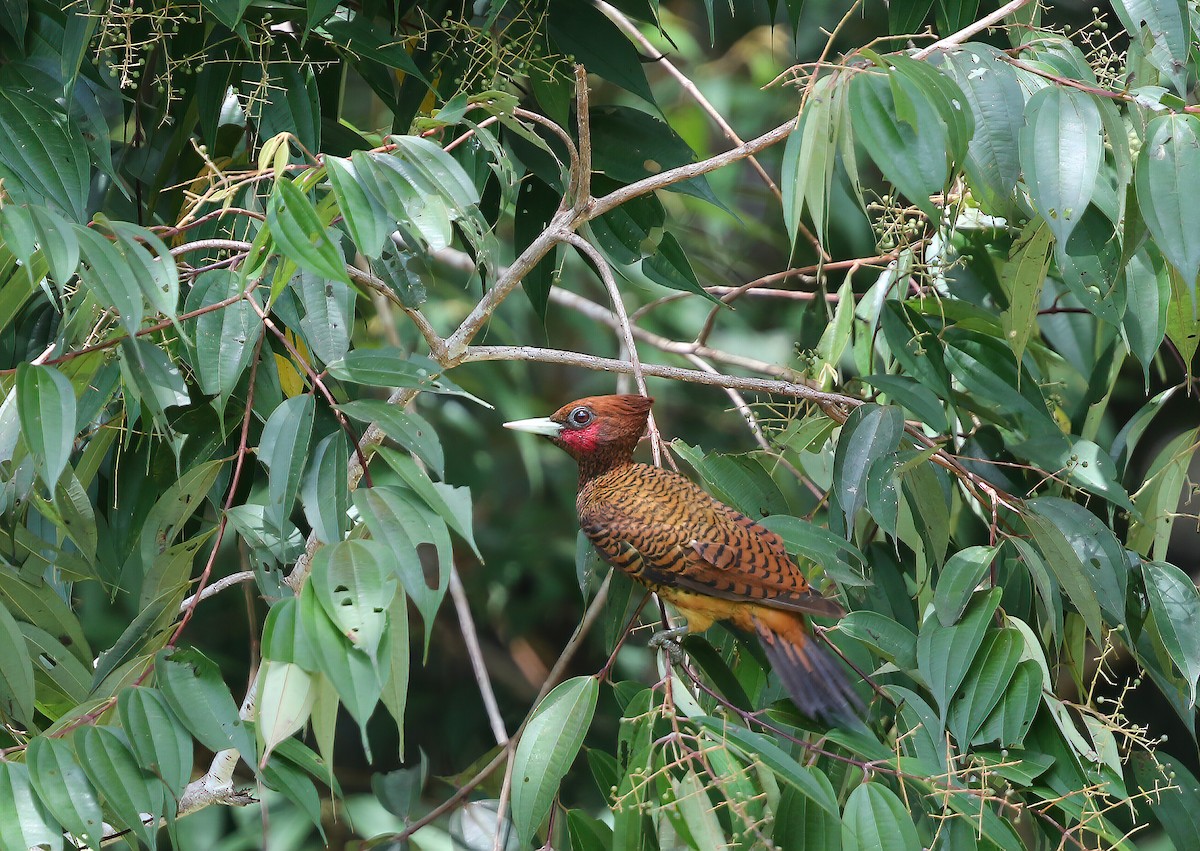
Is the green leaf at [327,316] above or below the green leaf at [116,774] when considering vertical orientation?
above

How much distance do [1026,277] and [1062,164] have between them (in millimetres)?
435

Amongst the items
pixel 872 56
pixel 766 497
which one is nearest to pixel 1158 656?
pixel 766 497

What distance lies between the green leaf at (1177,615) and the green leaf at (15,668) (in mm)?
1726

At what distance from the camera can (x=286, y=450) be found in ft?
5.07

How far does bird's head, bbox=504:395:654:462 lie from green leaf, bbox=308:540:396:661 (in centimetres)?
102

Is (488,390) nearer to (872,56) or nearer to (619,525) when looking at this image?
(619,525)

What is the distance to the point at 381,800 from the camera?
2363mm

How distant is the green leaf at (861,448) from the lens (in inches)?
76.6

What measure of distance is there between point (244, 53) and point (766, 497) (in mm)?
1317

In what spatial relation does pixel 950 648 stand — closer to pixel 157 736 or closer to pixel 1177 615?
pixel 1177 615

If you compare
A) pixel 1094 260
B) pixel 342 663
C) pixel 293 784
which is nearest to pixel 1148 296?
pixel 1094 260

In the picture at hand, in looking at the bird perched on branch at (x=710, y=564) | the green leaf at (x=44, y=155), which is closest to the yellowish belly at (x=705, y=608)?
the bird perched on branch at (x=710, y=564)

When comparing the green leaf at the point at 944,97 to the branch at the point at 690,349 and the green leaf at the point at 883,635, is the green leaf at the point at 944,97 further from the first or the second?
the branch at the point at 690,349

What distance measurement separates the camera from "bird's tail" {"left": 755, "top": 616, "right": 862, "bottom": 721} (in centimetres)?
187
